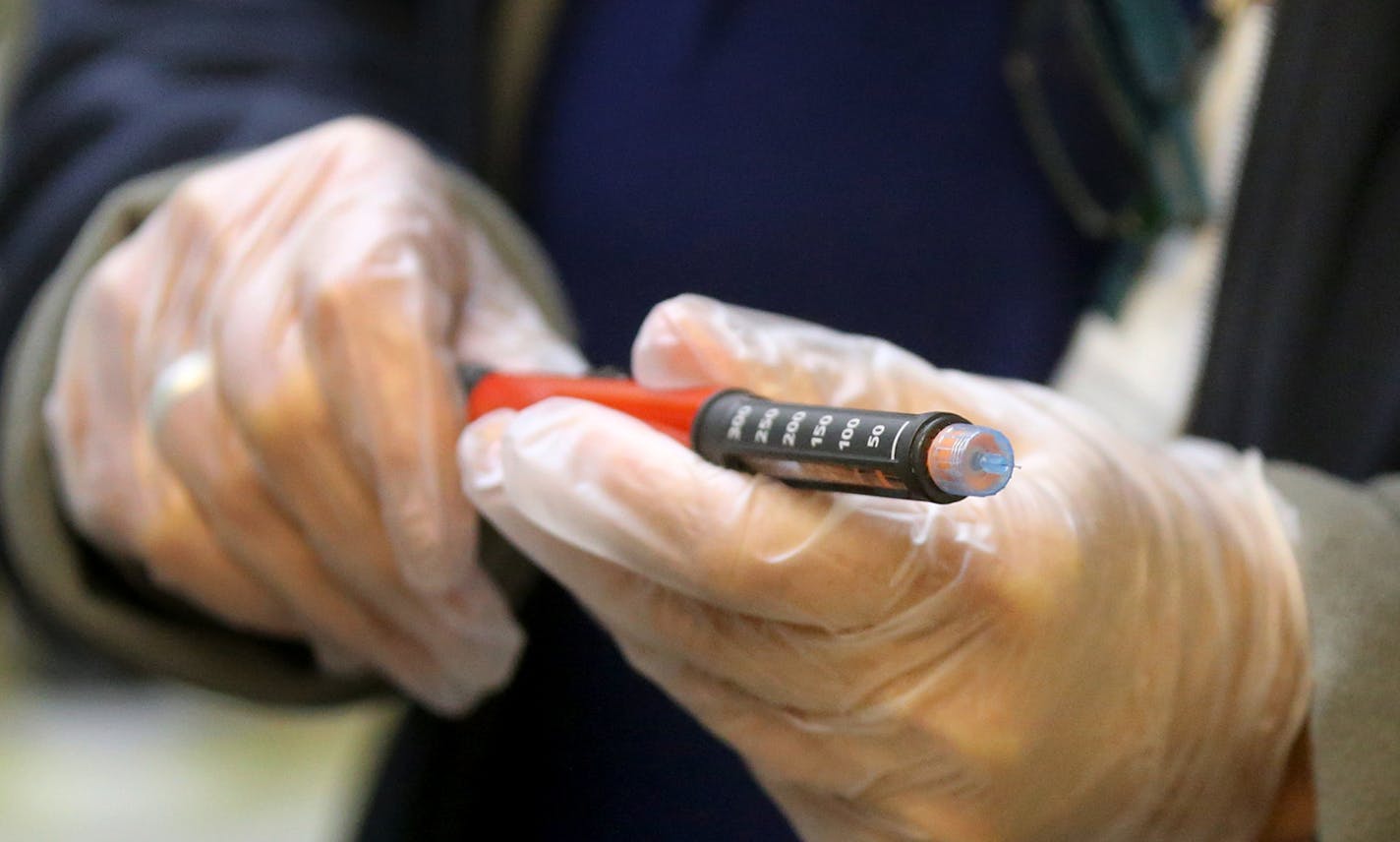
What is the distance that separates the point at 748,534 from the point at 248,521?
10.8 inches

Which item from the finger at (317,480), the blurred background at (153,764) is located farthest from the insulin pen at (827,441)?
the blurred background at (153,764)

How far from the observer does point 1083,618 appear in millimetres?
355

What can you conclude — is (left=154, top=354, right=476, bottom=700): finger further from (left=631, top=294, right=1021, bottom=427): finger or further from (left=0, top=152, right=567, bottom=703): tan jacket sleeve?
(left=631, top=294, right=1021, bottom=427): finger

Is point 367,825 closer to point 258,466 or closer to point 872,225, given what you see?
point 258,466

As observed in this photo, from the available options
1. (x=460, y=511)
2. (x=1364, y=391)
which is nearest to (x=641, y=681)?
(x=460, y=511)

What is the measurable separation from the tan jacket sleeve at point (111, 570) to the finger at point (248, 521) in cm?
5

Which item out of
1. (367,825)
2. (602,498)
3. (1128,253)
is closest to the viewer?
(602,498)

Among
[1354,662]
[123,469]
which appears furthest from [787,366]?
[123,469]

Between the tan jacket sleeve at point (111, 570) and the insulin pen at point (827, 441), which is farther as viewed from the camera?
the tan jacket sleeve at point (111, 570)

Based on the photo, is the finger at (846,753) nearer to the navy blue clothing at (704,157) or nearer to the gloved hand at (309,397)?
the gloved hand at (309,397)

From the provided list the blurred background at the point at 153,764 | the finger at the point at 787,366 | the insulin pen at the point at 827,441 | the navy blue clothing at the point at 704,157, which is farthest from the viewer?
the blurred background at the point at 153,764

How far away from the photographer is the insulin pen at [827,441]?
0.26 meters

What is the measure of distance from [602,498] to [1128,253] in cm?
50

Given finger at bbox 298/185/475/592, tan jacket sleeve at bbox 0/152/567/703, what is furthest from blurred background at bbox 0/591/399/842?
finger at bbox 298/185/475/592
